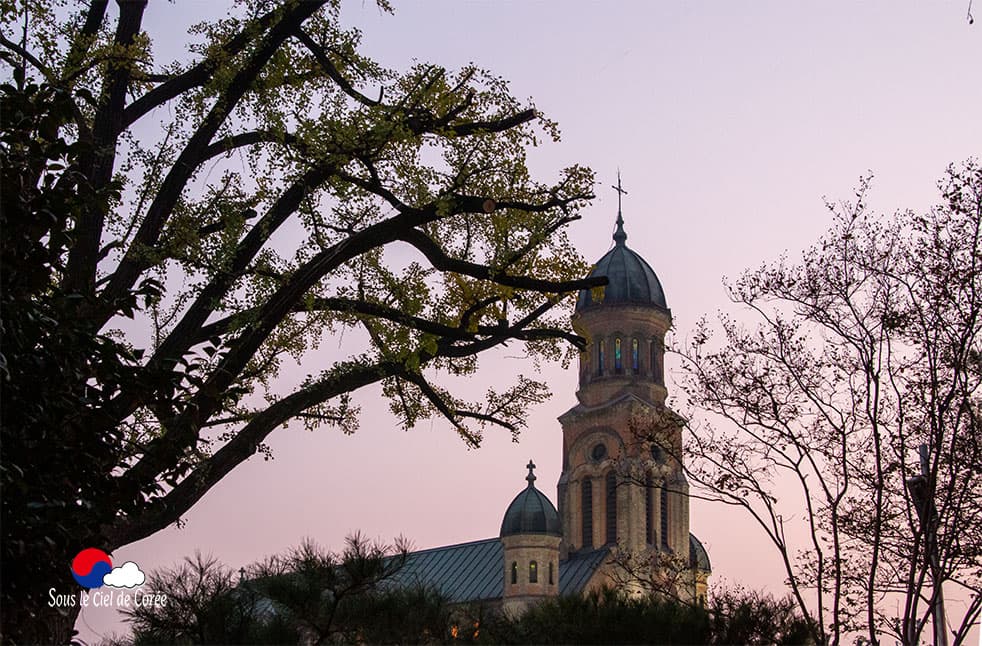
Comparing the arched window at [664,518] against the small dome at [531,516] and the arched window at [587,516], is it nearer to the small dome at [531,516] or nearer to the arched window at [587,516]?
the arched window at [587,516]

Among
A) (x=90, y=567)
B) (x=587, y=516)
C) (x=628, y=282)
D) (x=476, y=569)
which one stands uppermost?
(x=628, y=282)

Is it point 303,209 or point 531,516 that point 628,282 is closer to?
point 531,516

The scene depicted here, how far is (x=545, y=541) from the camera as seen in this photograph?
210 ft

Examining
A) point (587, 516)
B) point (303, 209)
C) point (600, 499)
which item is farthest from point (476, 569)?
point (303, 209)

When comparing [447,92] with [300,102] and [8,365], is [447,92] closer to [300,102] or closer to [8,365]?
[300,102]

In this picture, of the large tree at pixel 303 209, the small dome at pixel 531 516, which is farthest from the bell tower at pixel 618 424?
the large tree at pixel 303 209

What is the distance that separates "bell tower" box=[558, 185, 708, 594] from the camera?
66938 millimetres

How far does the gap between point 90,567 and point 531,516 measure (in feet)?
186

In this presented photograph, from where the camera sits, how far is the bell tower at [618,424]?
2635 inches

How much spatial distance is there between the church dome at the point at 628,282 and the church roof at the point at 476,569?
534 inches

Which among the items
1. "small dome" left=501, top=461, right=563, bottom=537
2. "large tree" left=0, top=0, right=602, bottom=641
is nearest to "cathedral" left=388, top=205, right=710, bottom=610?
"small dome" left=501, top=461, right=563, bottom=537

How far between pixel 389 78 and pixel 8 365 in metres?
7.07

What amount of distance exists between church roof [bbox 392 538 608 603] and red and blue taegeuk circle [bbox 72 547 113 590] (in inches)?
2098

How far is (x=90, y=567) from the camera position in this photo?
8.65 meters
